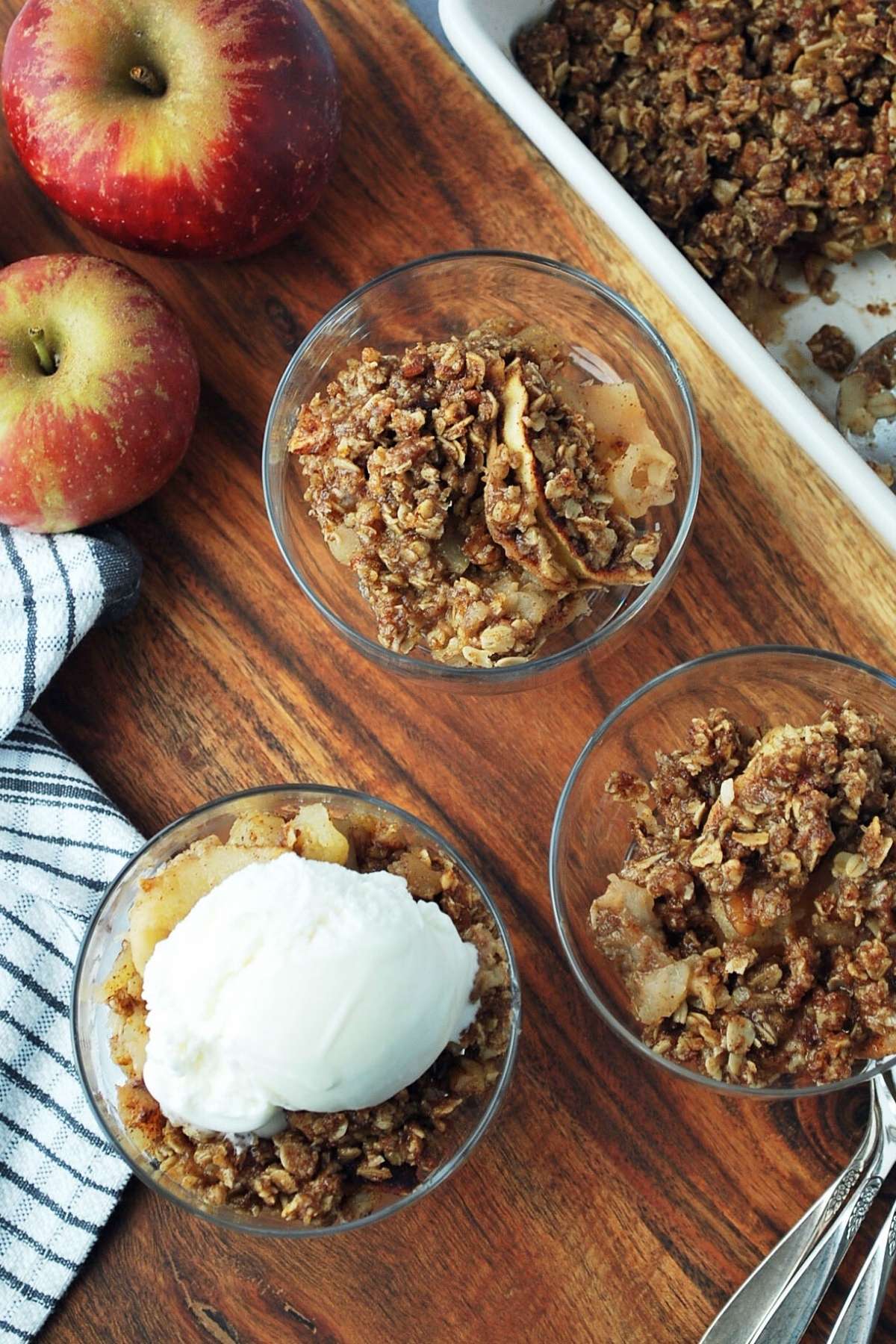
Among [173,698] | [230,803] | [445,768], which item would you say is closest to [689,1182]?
[445,768]

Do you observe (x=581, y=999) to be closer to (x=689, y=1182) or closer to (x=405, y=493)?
(x=689, y=1182)

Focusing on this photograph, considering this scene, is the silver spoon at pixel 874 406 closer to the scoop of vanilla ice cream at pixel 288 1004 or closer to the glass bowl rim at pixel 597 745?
the glass bowl rim at pixel 597 745

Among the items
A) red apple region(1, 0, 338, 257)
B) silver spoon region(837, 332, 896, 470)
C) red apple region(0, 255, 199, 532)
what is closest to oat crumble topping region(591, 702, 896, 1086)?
silver spoon region(837, 332, 896, 470)

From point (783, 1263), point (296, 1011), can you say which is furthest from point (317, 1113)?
point (783, 1263)

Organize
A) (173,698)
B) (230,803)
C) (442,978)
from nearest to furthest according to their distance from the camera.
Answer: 1. (442,978)
2. (230,803)
3. (173,698)

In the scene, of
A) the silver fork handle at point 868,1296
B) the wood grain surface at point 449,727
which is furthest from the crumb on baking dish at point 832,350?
the silver fork handle at point 868,1296

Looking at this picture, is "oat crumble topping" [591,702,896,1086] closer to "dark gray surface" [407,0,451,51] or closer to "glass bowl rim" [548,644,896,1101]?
"glass bowl rim" [548,644,896,1101]
